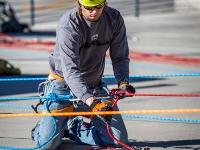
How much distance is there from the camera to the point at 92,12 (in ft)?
21.9

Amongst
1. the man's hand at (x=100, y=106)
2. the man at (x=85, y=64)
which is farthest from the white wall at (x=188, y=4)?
the man's hand at (x=100, y=106)

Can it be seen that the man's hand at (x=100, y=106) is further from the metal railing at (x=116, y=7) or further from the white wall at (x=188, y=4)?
the white wall at (x=188, y=4)

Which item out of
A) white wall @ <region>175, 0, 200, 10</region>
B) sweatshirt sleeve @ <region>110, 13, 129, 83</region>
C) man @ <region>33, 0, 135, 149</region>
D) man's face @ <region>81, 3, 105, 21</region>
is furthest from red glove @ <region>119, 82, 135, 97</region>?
white wall @ <region>175, 0, 200, 10</region>

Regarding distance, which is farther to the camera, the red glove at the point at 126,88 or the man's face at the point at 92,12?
the red glove at the point at 126,88

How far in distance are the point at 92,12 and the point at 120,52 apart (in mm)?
775

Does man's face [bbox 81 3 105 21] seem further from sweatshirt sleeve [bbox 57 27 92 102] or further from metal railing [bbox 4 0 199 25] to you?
metal railing [bbox 4 0 199 25]

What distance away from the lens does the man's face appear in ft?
21.8

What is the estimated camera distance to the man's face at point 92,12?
21.8ft

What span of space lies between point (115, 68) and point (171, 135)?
4.52ft

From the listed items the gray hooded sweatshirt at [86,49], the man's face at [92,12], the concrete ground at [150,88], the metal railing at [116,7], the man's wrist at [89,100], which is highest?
the man's face at [92,12]

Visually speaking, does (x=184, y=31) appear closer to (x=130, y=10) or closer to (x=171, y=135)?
(x=130, y=10)

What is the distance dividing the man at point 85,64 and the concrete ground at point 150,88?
353mm

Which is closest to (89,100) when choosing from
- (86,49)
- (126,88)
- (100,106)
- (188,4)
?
(100,106)

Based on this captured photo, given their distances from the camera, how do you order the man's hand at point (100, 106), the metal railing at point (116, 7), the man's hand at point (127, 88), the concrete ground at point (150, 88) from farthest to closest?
the metal railing at point (116, 7), the concrete ground at point (150, 88), the man's hand at point (127, 88), the man's hand at point (100, 106)
